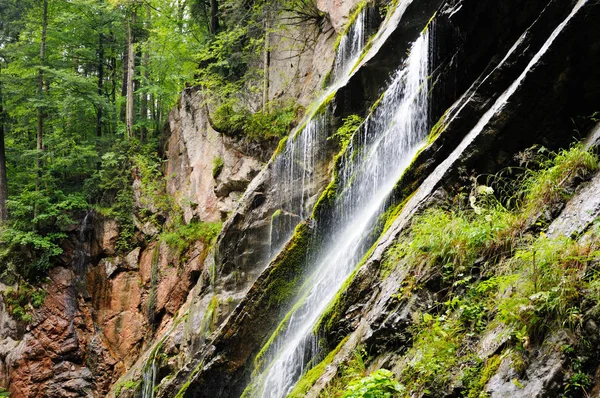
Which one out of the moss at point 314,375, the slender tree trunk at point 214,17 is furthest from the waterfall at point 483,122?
the slender tree trunk at point 214,17

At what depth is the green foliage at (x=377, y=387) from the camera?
14.4ft

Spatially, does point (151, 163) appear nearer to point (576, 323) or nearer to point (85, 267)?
point (85, 267)

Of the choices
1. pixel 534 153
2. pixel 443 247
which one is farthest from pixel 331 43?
pixel 443 247

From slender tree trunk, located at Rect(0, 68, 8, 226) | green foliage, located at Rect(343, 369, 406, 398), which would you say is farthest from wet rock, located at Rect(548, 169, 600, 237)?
slender tree trunk, located at Rect(0, 68, 8, 226)

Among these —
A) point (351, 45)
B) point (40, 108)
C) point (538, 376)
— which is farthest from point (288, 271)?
point (40, 108)

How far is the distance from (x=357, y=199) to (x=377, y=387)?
4951mm

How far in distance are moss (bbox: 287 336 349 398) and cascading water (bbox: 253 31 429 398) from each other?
50 cm

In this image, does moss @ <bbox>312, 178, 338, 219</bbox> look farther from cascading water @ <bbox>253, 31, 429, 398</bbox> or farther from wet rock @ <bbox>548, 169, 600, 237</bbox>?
wet rock @ <bbox>548, 169, 600, 237</bbox>

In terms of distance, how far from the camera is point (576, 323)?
361 cm

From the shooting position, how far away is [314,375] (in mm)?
5977

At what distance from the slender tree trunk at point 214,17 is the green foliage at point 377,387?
18.6 metres

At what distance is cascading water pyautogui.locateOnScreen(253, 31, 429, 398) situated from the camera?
290 inches

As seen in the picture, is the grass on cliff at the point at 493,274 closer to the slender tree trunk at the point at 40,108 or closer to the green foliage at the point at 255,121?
the green foliage at the point at 255,121

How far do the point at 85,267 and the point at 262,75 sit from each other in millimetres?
10338
